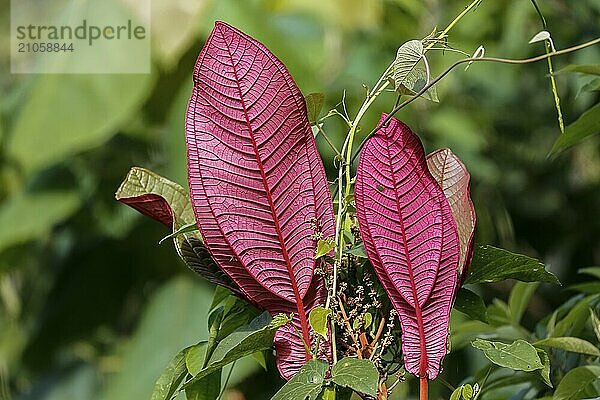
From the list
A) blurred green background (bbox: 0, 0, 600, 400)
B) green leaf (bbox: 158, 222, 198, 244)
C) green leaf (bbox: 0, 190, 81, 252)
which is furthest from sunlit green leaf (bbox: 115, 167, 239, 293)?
green leaf (bbox: 0, 190, 81, 252)

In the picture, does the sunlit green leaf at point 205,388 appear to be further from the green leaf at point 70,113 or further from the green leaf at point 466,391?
the green leaf at point 70,113

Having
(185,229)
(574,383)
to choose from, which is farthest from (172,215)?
(574,383)

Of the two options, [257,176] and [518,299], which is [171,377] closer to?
[257,176]

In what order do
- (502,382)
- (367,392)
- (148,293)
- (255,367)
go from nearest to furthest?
(367,392)
(502,382)
(255,367)
(148,293)

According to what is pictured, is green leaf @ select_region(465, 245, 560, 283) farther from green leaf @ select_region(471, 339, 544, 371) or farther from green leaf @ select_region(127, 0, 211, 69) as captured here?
green leaf @ select_region(127, 0, 211, 69)

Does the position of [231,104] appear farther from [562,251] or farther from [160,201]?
[562,251]

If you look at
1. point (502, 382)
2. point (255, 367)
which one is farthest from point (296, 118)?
point (255, 367)
